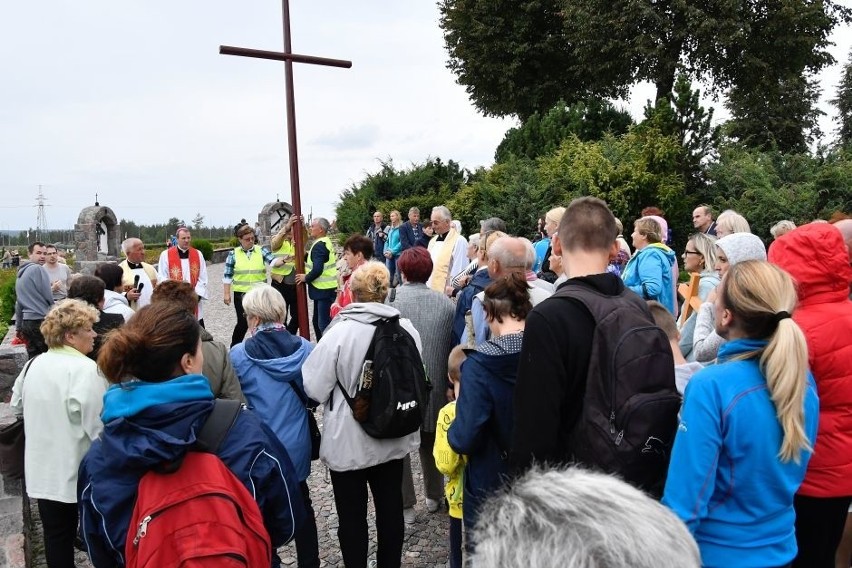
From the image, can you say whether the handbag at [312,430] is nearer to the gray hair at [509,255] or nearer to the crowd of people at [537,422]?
the crowd of people at [537,422]

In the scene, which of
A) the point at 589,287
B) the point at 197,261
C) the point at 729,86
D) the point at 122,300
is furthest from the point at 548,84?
the point at 589,287

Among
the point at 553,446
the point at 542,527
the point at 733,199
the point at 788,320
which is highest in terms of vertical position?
the point at 733,199

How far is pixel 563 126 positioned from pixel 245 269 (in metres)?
15.9

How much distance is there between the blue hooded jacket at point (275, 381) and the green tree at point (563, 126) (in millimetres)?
19012

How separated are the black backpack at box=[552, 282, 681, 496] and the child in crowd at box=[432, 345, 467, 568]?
3.68 ft

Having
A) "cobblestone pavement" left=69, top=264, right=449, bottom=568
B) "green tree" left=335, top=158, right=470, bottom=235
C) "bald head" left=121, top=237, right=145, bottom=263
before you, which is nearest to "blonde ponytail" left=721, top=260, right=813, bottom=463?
"cobblestone pavement" left=69, top=264, right=449, bottom=568

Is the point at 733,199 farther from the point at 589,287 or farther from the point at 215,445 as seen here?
the point at 215,445

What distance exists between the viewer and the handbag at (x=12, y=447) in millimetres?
3686

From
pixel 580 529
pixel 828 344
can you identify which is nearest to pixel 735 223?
pixel 828 344

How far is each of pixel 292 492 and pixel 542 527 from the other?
1540mm

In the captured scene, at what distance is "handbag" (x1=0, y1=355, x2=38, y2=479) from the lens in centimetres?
369

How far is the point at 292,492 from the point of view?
2.29 m

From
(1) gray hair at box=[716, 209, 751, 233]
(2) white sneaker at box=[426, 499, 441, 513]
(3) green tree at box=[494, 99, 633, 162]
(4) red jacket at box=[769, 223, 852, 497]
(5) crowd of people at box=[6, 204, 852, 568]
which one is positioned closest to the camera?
(5) crowd of people at box=[6, 204, 852, 568]

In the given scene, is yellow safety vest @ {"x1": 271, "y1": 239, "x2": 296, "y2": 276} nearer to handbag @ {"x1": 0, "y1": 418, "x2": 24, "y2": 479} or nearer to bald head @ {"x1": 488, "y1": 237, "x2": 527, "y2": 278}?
handbag @ {"x1": 0, "y1": 418, "x2": 24, "y2": 479}
